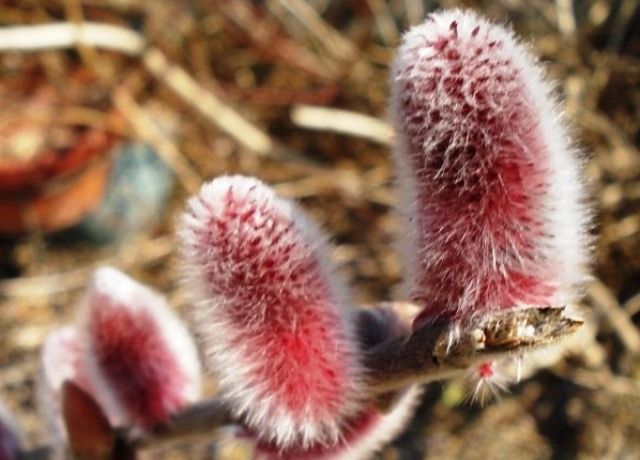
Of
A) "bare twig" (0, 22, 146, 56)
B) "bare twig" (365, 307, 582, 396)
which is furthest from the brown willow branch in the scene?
"bare twig" (0, 22, 146, 56)

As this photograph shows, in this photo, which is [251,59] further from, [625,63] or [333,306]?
[333,306]

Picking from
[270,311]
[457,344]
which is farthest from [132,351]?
[457,344]

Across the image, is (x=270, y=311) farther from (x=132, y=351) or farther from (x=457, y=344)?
(x=132, y=351)

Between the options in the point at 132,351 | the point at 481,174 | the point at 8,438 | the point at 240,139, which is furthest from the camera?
the point at 240,139

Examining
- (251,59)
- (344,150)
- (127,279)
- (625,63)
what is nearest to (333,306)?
(127,279)

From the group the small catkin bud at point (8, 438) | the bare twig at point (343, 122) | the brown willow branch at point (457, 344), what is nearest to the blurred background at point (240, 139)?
the bare twig at point (343, 122)

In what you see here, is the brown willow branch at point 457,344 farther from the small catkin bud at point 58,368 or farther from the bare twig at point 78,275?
the bare twig at point 78,275
